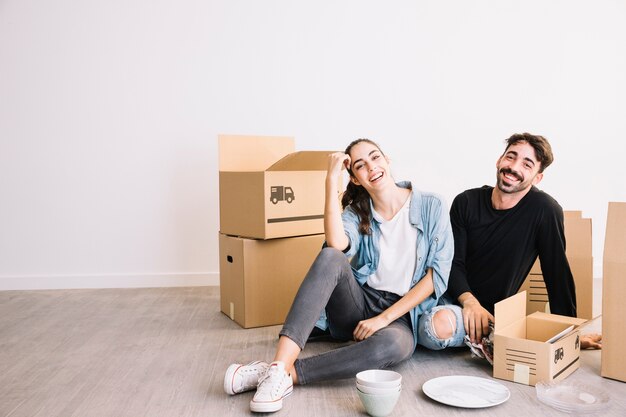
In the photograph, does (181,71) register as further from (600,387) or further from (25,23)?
(600,387)

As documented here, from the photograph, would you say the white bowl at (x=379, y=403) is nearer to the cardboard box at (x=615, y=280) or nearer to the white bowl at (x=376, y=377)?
the white bowl at (x=376, y=377)

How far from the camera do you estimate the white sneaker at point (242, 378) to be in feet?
5.96

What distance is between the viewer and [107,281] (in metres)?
3.58

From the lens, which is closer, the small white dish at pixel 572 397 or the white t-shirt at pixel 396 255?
the small white dish at pixel 572 397

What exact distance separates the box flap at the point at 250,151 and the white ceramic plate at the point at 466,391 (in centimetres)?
154

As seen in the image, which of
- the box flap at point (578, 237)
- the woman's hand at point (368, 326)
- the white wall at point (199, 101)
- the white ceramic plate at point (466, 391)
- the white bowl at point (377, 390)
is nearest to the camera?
the white bowl at point (377, 390)

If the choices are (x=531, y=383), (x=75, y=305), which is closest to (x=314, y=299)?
(x=531, y=383)

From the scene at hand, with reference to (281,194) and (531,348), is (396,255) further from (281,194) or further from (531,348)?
(281,194)

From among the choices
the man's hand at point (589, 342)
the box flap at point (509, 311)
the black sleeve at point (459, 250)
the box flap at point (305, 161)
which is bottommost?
the man's hand at point (589, 342)

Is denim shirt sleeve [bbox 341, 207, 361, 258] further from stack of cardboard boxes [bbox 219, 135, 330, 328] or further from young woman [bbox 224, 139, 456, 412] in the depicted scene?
stack of cardboard boxes [bbox 219, 135, 330, 328]

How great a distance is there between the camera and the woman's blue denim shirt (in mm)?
2139

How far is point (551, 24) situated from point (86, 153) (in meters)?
2.95

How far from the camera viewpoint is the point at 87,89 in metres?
3.50

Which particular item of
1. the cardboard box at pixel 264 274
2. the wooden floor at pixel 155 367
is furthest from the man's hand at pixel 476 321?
the cardboard box at pixel 264 274
